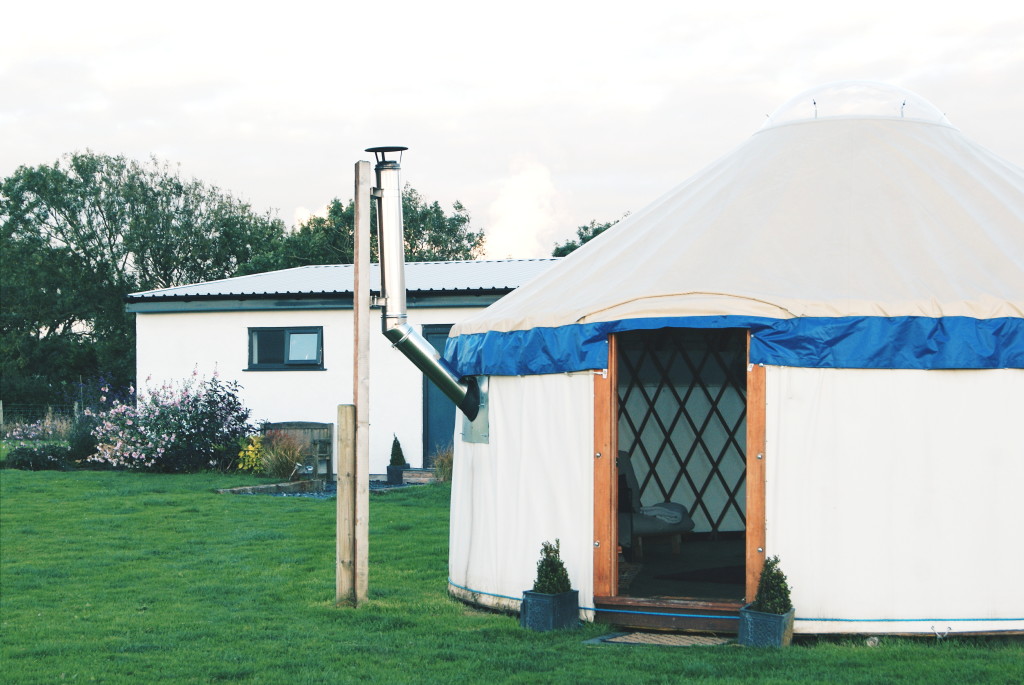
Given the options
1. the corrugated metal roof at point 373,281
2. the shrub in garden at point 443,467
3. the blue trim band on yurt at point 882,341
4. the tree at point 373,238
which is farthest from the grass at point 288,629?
the tree at point 373,238

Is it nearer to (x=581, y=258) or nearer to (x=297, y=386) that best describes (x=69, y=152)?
(x=297, y=386)

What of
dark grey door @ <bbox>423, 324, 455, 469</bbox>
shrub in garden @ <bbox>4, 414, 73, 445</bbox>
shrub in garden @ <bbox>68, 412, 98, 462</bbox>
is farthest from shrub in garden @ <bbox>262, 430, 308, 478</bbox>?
shrub in garden @ <bbox>4, 414, 73, 445</bbox>

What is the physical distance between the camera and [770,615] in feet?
15.4

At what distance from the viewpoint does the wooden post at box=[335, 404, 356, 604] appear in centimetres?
580

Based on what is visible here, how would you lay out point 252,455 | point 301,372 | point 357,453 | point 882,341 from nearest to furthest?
point 882,341 → point 357,453 → point 252,455 → point 301,372

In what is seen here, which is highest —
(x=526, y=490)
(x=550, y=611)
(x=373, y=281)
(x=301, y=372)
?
(x=373, y=281)

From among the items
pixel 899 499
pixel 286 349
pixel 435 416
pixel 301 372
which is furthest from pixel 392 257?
pixel 286 349

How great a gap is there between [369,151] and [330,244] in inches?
830

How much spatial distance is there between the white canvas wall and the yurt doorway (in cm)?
139

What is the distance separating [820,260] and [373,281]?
9.07 meters

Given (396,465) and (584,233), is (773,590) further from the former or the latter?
(584,233)

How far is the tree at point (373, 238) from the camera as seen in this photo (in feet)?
85.0

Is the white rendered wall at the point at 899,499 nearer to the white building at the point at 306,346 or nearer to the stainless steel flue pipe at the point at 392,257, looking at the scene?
the stainless steel flue pipe at the point at 392,257

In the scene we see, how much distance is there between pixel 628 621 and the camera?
5.18 metres
